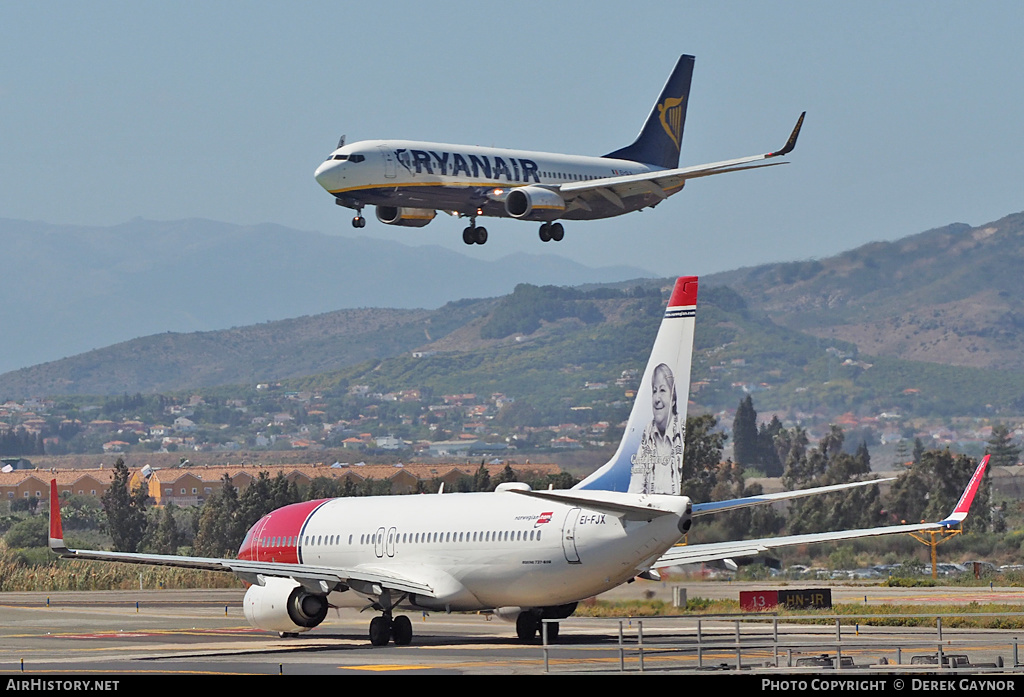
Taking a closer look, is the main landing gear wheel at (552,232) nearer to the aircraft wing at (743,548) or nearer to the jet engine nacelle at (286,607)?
the aircraft wing at (743,548)

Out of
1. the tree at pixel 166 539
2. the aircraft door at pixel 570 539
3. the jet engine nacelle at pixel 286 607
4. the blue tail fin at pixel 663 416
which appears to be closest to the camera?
the blue tail fin at pixel 663 416

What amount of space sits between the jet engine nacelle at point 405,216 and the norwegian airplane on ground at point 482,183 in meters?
0.03

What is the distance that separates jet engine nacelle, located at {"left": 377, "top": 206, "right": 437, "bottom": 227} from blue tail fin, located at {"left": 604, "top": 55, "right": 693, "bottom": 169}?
17.0 meters

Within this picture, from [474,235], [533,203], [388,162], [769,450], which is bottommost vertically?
[769,450]

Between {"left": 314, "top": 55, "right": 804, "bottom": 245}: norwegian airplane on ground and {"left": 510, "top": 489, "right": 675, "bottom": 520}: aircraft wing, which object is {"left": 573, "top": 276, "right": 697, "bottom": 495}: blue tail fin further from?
{"left": 314, "top": 55, "right": 804, "bottom": 245}: norwegian airplane on ground

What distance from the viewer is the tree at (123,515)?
269 ft

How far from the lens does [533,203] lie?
4888 centimetres

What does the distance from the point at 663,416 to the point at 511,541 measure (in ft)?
16.7

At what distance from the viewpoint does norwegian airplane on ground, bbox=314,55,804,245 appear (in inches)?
1842

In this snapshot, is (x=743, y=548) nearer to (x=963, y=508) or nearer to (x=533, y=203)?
(x=963, y=508)

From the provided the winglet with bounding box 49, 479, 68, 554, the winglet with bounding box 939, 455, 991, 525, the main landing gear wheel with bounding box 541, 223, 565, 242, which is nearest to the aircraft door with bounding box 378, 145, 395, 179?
the main landing gear wheel with bounding box 541, 223, 565, 242

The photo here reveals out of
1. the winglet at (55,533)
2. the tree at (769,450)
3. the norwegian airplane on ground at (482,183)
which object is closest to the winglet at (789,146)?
the norwegian airplane on ground at (482,183)

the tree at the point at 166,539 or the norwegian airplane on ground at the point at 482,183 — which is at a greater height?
the norwegian airplane on ground at the point at 482,183

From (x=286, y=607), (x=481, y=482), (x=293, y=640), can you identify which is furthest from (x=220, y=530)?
(x=286, y=607)
